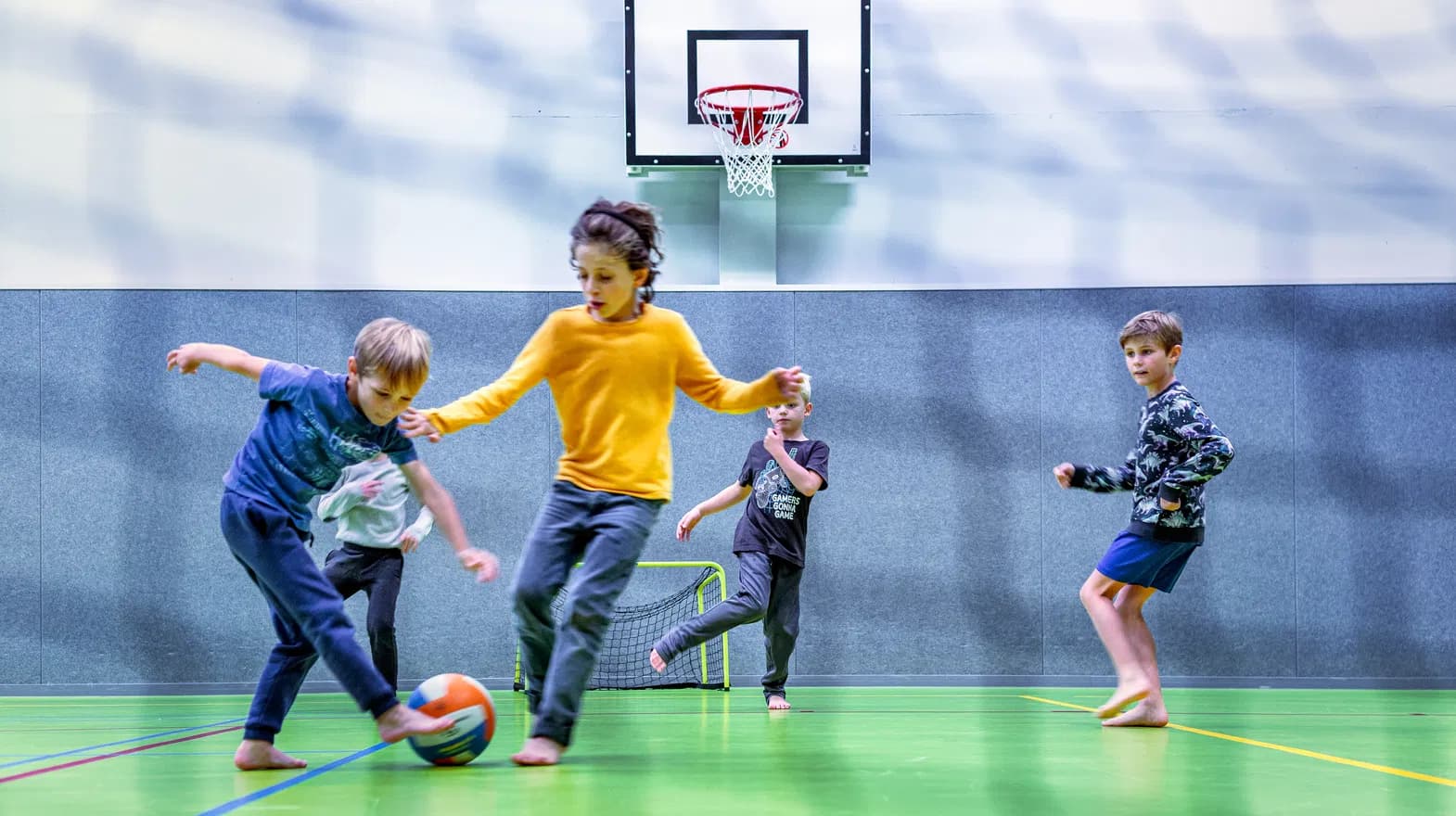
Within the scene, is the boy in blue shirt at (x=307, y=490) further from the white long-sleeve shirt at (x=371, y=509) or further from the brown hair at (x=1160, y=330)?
the brown hair at (x=1160, y=330)

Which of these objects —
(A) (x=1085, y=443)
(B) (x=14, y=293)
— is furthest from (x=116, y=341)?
(A) (x=1085, y=443)

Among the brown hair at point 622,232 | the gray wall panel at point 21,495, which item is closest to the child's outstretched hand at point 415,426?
the brown hair at point 622,232

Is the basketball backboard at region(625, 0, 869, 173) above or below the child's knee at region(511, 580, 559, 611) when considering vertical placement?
above

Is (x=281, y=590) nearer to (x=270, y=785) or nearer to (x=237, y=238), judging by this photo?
(x=270, y=785)

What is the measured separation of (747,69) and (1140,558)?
4.47m

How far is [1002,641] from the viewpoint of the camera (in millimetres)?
7191

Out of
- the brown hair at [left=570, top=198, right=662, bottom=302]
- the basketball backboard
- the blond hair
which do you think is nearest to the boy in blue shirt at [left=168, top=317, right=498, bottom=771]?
the blond hair

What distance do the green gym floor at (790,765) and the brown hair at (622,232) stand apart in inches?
49.7

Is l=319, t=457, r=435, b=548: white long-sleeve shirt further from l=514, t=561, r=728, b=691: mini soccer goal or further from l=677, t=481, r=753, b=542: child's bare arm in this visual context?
l=514, t=561, r=728, b=691: mini soccer goal

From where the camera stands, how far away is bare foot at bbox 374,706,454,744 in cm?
267

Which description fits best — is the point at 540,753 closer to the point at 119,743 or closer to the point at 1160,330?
the point at 119,743

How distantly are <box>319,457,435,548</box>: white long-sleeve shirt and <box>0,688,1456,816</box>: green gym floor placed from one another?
0.73 metres

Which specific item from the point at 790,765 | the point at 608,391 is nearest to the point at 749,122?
the point at 608,391

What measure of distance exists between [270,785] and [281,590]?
1.39 ft
